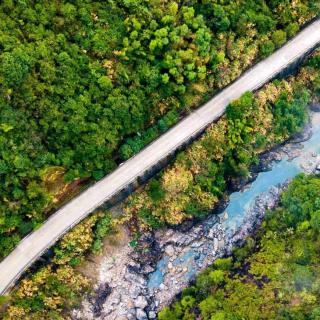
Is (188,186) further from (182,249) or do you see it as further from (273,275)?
(273,275)

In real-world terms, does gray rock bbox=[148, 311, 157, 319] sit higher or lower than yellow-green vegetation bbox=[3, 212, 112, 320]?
lower

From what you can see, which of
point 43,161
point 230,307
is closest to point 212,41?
point 43,161

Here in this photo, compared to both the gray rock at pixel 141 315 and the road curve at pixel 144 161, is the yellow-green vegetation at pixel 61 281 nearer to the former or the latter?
the road curve at pixel 144 161

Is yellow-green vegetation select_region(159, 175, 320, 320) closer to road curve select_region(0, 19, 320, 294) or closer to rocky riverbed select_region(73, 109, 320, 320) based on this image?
rocky riverbed select_region(73, 109, 320, 320)

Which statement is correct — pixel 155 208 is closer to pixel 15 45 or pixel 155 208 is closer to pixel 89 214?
pixel 89 214

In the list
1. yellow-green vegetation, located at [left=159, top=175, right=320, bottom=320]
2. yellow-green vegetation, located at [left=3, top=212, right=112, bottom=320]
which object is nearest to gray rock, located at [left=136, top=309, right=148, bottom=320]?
yellow-green vegetation, located at [left=159, top=175, right=320, bottom=320]
